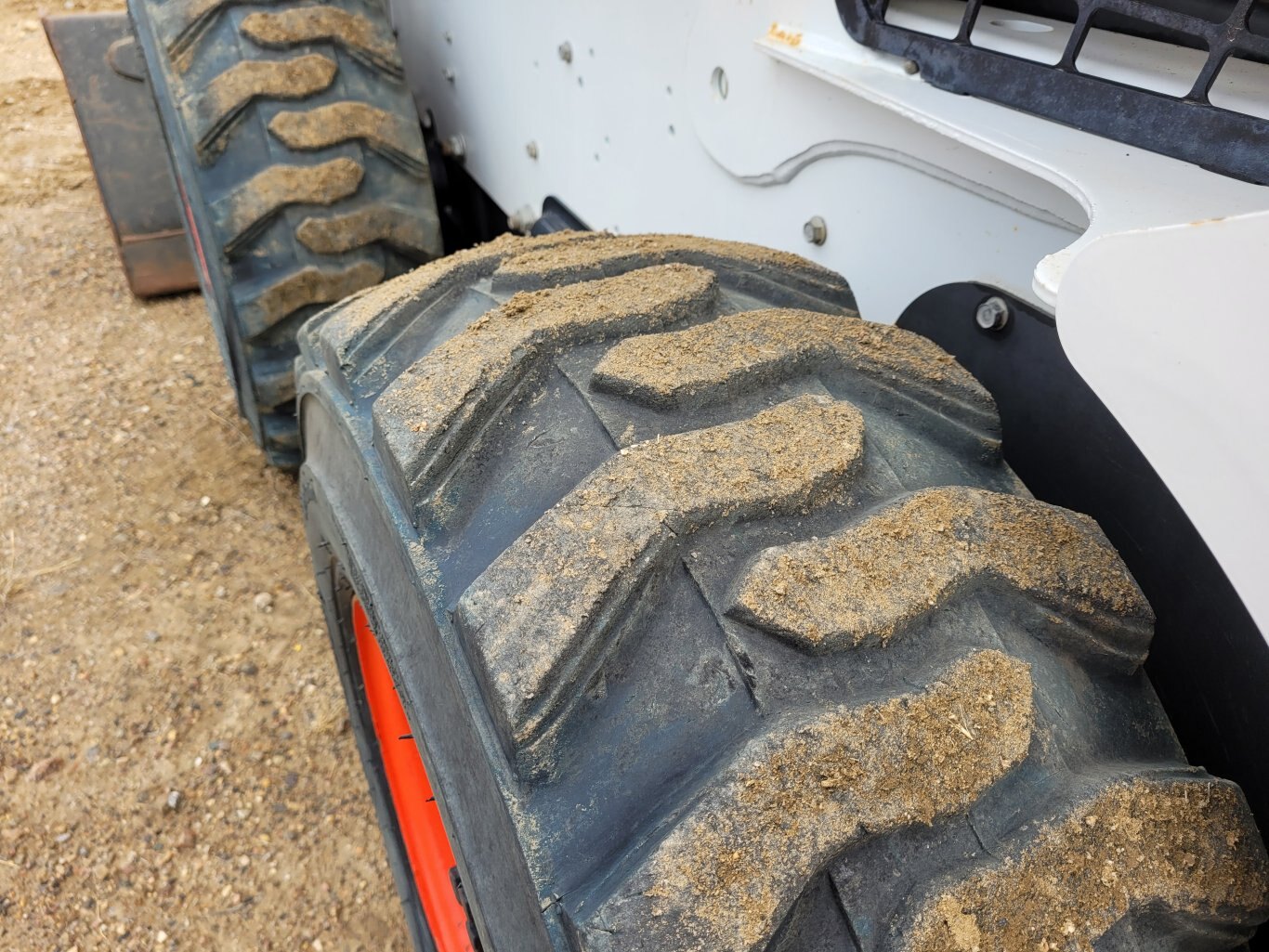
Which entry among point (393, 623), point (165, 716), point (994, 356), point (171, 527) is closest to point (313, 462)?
point (393, 623)

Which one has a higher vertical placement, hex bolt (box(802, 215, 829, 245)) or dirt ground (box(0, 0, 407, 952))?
hex bolt (box(802, 215, 829, 245))

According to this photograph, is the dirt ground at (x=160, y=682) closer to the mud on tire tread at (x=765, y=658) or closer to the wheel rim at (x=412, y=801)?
the wheel rim at (x=412, y=801)

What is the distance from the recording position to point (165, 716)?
1622 mm

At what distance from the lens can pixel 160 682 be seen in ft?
5.51

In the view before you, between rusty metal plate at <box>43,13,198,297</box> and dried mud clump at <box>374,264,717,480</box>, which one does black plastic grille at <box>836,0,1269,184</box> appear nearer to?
dried mud clump at <box>374,264,717,480</box>

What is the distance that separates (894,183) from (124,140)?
7.78 feet

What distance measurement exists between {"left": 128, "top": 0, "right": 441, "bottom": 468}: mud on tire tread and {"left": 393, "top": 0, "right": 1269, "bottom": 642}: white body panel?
9.0 inches

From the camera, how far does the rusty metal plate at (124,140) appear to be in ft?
7.86

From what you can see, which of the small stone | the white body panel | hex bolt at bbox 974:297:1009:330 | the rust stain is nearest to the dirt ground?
the small stone

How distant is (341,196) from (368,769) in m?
0.91

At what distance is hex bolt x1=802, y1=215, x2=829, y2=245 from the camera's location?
1.04 m

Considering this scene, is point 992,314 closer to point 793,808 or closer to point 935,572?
point 935,572

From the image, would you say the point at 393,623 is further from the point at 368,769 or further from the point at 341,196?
the point at 341,196

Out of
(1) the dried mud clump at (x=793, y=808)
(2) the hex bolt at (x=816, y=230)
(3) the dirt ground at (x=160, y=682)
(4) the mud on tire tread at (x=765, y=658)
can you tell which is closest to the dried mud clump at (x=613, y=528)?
(4) the mud on tire tread at (x=765, y=658)
